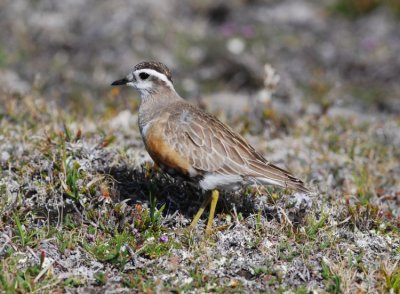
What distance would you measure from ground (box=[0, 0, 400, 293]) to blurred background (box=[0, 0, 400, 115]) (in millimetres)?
45

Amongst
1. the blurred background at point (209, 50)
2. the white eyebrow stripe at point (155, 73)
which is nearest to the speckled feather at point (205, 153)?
the white eyebrow stripe at point (155, 73)

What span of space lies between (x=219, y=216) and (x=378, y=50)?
9.48 meters

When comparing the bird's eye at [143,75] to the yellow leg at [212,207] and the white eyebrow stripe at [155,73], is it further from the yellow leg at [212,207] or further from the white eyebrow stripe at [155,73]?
the yellow leg at [212,207]

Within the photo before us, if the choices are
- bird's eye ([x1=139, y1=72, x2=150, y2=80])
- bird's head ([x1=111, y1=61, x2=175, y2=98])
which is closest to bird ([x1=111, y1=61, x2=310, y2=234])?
bird's head ([x1=111, y1=61, x2=175, y2=98])

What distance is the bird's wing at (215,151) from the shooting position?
21.2ft

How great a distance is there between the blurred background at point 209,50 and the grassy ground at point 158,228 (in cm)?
Result: 322

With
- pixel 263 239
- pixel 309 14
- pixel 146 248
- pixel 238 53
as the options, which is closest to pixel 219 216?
pixel 263 239

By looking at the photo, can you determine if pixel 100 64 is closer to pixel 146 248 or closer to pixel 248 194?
pixel 248 194

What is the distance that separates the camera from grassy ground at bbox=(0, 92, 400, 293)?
5.63m

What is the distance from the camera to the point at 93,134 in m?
8.20

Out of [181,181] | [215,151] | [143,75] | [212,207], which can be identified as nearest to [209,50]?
[143,75]

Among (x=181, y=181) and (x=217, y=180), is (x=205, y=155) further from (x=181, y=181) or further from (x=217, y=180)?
(x=181, y=181)

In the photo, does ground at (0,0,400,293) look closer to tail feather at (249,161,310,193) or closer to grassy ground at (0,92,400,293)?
grassy ground at (0,92,400,293)

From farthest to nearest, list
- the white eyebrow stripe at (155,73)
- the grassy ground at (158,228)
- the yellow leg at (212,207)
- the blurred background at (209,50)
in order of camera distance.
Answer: the blurred background at (209,50)
the white eyebrow stripe at (155,73)
the yellow leg at (212,207)
the grassy ground at (158,228)
